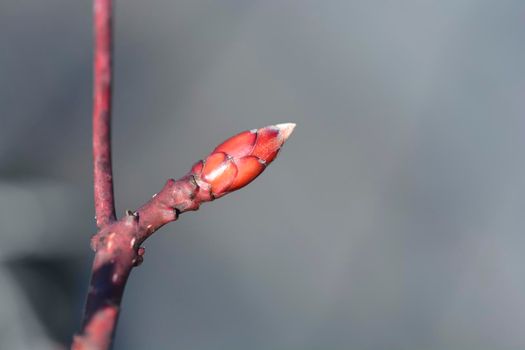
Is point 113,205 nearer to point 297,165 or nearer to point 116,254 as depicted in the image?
point 116,254

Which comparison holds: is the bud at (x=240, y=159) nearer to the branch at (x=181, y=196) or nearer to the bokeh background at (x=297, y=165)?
the branch at (x=181, y=196)

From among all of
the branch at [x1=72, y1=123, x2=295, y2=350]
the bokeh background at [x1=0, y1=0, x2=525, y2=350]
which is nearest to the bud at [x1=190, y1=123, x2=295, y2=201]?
the branch at [x1=72, y1=123, x2=295, y2=350]

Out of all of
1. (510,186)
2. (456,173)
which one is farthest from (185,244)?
(510,186)

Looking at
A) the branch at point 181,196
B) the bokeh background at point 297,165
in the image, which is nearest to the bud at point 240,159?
the branch at point 181,196

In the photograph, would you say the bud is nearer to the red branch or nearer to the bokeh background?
the red branch

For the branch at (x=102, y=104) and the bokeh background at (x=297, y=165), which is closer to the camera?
the branch at (x=102, y=104)

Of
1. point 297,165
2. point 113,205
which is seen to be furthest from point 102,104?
point 297,165
